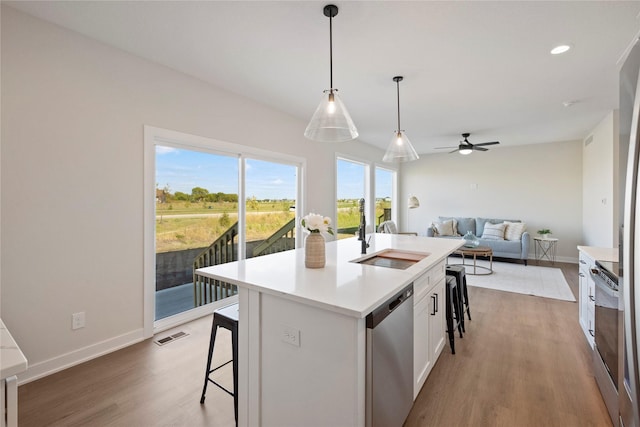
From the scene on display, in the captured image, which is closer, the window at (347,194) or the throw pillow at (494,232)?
the window at (347,194)

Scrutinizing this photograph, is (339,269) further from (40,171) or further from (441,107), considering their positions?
(441,107)

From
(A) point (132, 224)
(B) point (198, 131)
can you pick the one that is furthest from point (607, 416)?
(B) point (198, 131)

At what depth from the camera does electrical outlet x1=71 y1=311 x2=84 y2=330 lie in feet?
7.63

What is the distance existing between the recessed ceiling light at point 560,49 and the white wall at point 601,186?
8.45 feet

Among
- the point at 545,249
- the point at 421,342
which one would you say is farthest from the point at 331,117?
the point at 545,249

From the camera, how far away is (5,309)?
6.59 ft

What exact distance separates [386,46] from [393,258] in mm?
1819

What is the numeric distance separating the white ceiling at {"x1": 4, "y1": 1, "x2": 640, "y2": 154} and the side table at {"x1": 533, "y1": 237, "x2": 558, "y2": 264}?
3.46 metres

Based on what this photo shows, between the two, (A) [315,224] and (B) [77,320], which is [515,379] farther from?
(B) [77,320]

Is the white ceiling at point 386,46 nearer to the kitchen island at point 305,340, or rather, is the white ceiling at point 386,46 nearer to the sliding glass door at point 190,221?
the sliding glass door at point 190,221

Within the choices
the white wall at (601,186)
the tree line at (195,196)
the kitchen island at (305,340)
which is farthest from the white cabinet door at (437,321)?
the white wall at (601,186)

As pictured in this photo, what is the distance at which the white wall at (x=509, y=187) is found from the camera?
6332 millimetres

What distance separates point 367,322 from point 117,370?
2.15 m

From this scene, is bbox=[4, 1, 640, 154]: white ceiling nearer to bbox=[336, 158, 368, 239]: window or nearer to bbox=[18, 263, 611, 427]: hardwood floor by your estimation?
bbox=[336, 158, 368, 239]: window
